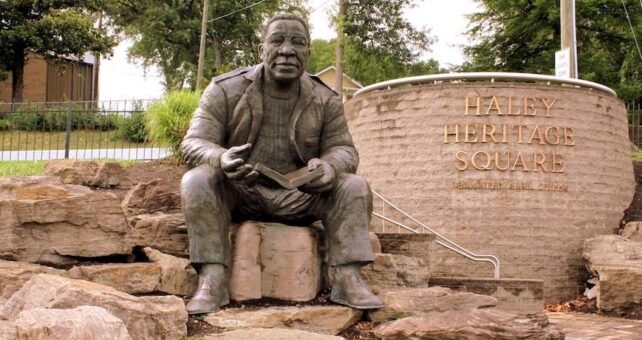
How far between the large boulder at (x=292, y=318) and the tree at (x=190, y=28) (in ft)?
84.5

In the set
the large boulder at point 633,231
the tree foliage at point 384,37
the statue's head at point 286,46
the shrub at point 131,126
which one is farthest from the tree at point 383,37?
the statue's head at point 286,46

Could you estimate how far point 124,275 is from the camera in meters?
4.46

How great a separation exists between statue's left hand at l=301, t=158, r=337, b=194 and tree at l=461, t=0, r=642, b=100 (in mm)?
15635

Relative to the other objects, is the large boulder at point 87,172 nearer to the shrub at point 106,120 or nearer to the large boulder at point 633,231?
the shrub at point 106,120

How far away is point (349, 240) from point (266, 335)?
3.24 ft

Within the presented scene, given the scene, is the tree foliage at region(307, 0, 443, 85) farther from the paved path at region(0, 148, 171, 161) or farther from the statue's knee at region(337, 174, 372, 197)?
the statue's knee at region(337, 174, 372, 197)

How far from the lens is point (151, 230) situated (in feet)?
16.4

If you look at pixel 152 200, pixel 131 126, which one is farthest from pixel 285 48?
pixel 131 126

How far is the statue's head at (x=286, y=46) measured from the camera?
174 inches

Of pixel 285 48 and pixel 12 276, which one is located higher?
pixel 285 48

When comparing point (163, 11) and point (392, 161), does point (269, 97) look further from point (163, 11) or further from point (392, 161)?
point (163, 11)

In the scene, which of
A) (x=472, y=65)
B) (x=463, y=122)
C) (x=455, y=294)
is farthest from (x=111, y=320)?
(x=472, y=65)

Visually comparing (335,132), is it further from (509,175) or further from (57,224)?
(509,175)

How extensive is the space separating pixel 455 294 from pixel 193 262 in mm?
1788
